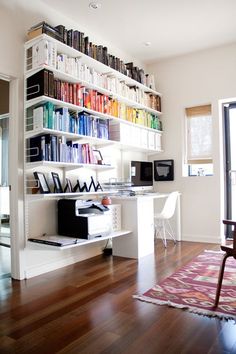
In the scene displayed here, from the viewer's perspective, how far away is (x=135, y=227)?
385 centimetres

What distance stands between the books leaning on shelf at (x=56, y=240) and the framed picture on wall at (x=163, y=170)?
244cm

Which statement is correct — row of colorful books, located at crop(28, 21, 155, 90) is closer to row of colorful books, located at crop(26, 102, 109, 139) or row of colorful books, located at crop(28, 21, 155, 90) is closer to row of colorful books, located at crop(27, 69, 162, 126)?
row of colorful books, located at crop(27, 69, 162, 126)

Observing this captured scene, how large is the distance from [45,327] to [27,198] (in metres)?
1.43

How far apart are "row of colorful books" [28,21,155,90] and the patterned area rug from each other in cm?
275

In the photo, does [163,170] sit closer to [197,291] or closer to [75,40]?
[75,40]

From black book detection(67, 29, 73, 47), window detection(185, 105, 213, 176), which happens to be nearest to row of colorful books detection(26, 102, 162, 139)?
black book detection(67, 29, 73, 47)

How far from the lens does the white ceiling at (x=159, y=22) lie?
3505mm

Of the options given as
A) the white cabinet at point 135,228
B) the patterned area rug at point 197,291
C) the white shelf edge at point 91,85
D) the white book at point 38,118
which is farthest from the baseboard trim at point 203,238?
the white book at point 38,118

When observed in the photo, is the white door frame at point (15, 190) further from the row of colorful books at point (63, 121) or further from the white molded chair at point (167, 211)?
the white molded chair at point (167, 211)

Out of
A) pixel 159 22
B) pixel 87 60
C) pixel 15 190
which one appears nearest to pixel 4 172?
pixel 15 190

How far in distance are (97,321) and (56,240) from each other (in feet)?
3.75

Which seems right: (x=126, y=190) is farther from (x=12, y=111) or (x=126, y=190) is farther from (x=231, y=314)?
(x=231, y=314)

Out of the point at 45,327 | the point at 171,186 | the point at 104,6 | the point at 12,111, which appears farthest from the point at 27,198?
the point at 171,186

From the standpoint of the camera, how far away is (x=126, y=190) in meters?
4.33
